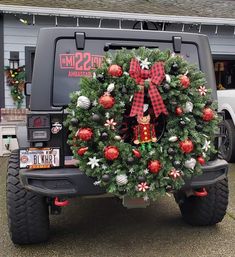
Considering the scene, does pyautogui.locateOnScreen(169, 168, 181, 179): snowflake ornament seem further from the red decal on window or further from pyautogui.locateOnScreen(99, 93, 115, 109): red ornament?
the red decal on window

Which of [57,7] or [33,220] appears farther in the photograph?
[57,7]

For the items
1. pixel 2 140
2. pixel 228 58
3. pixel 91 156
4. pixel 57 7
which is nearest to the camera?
pixel 91 156

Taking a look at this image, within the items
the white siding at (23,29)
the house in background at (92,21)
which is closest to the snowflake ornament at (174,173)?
the house in background at (92,21)

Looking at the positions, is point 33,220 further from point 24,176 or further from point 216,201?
point 216,201

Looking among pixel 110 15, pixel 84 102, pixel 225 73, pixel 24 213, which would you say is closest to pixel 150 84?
pixel 84 102

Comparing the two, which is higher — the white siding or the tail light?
the white siding

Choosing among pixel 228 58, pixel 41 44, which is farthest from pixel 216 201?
pixel 228 58

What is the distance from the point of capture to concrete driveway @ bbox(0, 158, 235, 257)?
346 cm

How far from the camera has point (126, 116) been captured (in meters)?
3.04

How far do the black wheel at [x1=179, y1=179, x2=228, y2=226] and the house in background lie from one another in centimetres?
583

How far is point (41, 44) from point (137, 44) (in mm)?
822

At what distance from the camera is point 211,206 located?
385 centimetres

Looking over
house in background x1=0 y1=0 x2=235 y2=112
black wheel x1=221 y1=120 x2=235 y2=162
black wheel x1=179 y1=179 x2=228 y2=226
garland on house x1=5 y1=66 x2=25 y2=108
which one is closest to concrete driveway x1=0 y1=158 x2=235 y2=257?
black wheel x1=179 y1=179 x2=228 y2=226

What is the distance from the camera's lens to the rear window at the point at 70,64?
3.35m
